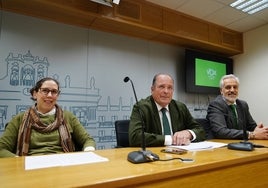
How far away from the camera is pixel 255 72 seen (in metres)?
3.85

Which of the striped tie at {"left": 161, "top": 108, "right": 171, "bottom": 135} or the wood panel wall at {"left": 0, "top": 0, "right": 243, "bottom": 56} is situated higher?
the wood panel wall at {"left": 0, "top": 0, "right": 243, "bottom": 56}

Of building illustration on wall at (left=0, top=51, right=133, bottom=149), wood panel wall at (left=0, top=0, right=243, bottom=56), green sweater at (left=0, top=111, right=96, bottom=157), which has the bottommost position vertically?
green sweater at (left=0, top=111, right=96, bottom=157)

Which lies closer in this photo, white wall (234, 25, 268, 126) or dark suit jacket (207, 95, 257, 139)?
dark suit jacket (207, 95, 257, 139)

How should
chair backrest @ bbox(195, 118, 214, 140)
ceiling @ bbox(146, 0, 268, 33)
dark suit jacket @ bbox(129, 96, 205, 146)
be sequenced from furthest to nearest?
ceiling @ bbox(146, 0, 268, 33), chair backrest @ bbox(195, 118, 214, 140), dark suit jacket @ bbox(129, 96, 205, 146)

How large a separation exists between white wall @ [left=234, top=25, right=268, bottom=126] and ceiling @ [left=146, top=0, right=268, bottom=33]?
0.75 feet

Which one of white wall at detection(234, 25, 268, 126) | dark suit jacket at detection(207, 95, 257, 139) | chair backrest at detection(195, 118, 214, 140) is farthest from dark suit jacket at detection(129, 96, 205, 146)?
white wall at detection(234, 25, 268, 126)

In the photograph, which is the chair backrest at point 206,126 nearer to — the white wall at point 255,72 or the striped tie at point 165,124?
the striped tie at point 165,124

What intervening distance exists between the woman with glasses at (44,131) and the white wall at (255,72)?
130 inches

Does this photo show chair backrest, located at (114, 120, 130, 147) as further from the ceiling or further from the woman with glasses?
the ceiling

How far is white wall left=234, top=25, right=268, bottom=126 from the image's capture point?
12.2 feet

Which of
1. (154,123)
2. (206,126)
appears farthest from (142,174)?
(206,126)

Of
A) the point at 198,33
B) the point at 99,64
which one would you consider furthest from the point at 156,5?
the point at 99,64

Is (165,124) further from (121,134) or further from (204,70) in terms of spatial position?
(204,70)

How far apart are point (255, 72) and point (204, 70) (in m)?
0.93
